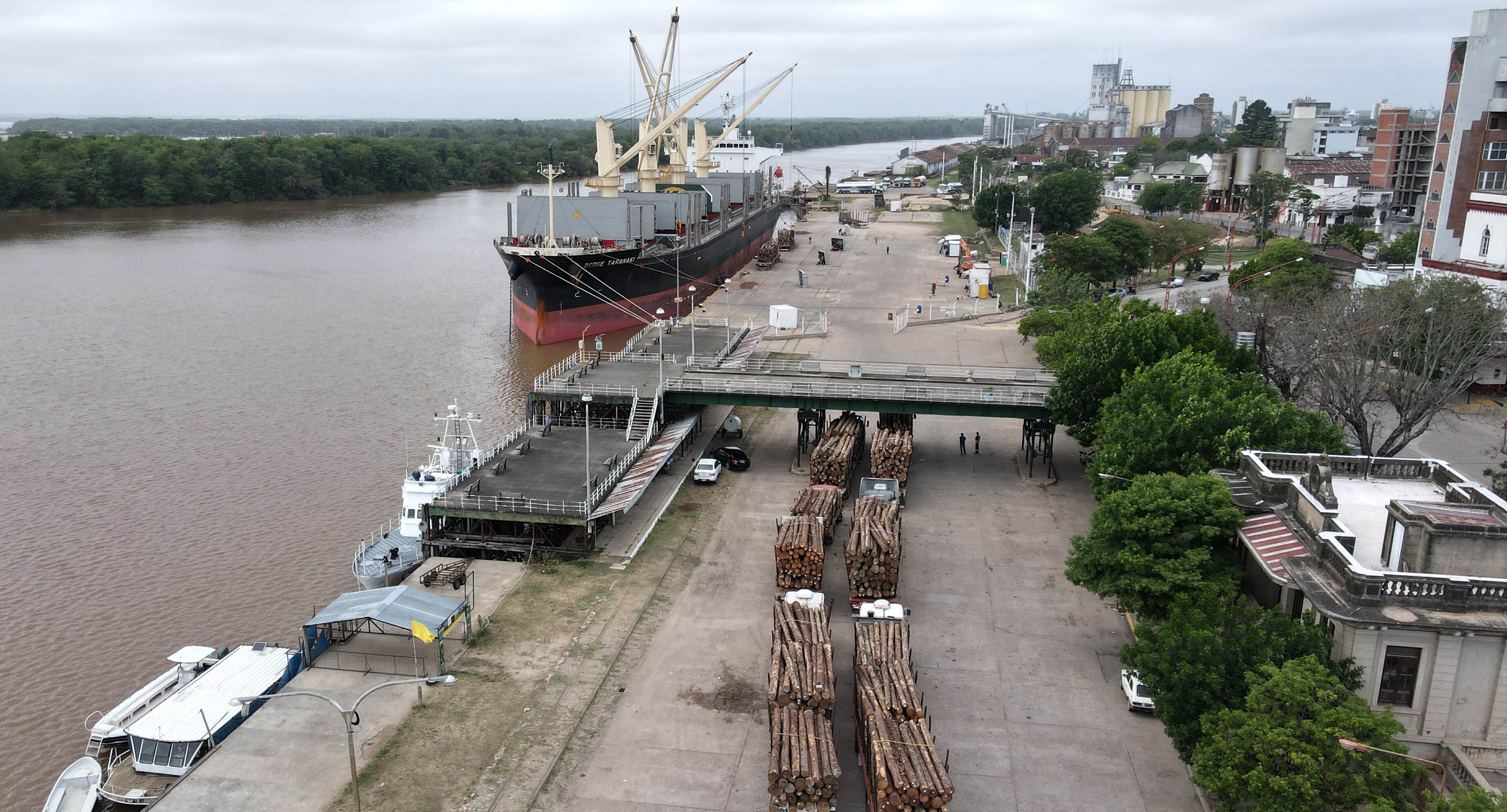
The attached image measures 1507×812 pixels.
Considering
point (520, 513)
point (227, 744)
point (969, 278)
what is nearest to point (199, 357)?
point (520, 513)

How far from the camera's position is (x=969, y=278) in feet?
277

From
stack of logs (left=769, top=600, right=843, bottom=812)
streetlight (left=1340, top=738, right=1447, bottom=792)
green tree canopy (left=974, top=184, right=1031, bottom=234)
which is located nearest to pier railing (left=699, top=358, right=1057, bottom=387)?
stack of logs (left=769, top=600, right=843, bottom=812)

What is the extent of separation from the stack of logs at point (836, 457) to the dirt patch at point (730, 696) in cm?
1329

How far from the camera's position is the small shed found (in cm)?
2584

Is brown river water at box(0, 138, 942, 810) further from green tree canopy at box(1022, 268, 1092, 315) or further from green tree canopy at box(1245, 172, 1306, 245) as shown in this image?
green tree canopy at box(1245, 172, 1306, 245)

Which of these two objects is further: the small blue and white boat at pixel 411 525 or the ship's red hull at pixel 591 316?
the ship's red hull at pixel 591 316

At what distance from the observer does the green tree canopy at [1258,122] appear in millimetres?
173875

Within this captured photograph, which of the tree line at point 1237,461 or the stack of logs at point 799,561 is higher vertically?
the tree line at point 1237,461

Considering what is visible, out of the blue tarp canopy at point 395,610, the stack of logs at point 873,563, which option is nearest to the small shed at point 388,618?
the blue tarp canopy at point 395,610

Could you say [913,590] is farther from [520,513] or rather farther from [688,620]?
[520,513]

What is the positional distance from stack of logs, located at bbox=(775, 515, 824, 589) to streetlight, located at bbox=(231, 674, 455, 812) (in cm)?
965

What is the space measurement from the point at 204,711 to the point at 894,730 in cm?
1555

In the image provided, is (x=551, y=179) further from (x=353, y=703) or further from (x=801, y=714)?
(x=801, y=714)

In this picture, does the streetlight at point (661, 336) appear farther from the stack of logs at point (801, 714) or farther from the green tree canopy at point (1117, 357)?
the stack of logs at point (801, 714)
